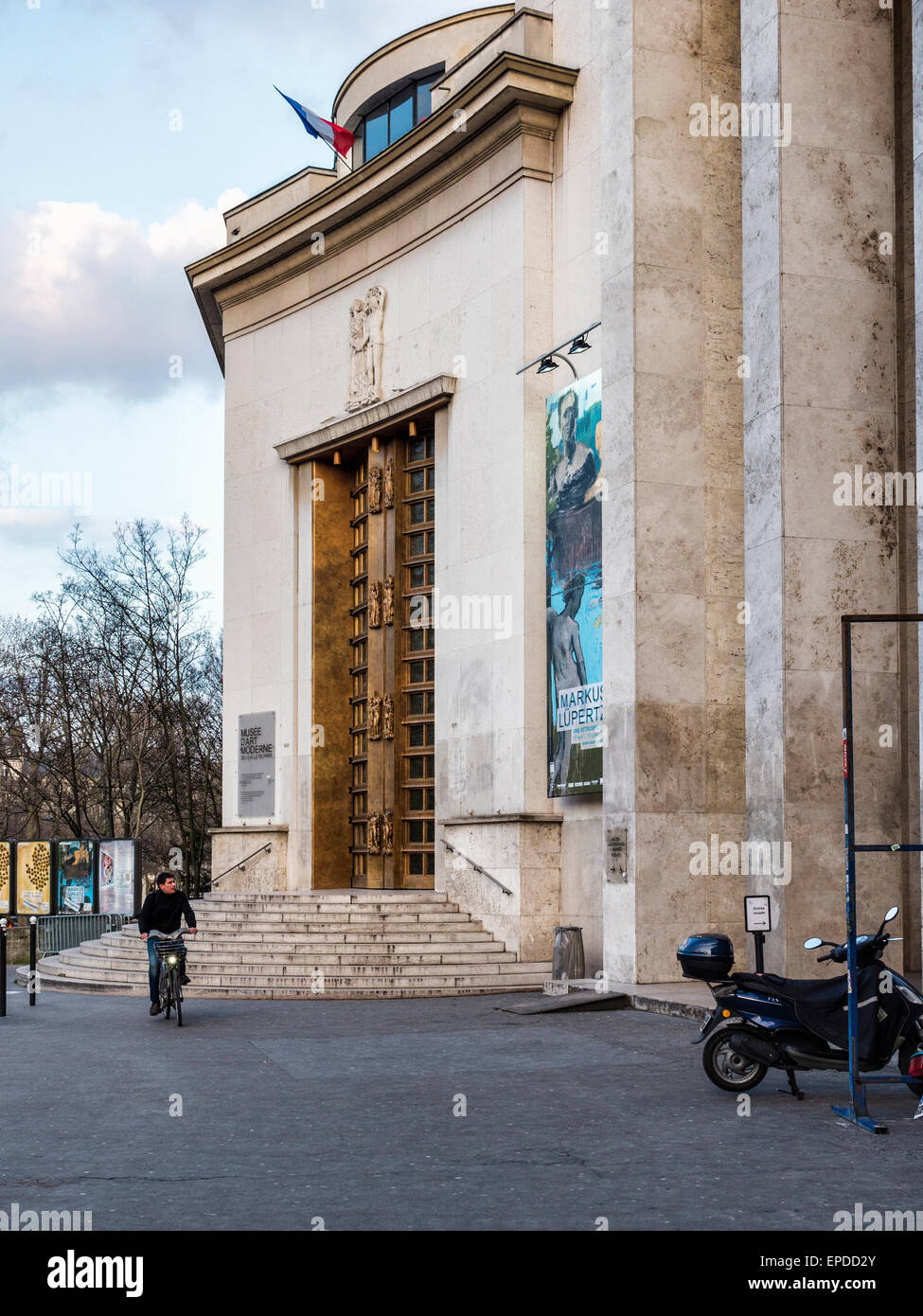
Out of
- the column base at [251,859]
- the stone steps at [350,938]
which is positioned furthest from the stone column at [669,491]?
the column base at [251,859]

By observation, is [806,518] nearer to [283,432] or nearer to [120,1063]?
[120,1063]

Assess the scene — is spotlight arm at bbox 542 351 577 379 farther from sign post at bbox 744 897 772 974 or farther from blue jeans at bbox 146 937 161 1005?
sign post at bbox 744 897 772 974

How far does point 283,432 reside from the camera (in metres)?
28.9

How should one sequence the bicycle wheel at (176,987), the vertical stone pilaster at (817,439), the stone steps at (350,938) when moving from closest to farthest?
the vertical stone pilaster at (817,439) → the bicycle wheel at (176,987) → the stone steps at (350,938)

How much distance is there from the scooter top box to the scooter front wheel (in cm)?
42

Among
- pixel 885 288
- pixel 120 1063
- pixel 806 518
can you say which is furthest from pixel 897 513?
pixel 120 1063

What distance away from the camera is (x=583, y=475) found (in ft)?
66.7

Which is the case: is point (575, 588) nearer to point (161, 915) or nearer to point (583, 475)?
point (583, 475)

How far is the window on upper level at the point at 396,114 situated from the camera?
2889 centimetres

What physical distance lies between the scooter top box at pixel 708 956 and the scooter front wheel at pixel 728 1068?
16.6 inches

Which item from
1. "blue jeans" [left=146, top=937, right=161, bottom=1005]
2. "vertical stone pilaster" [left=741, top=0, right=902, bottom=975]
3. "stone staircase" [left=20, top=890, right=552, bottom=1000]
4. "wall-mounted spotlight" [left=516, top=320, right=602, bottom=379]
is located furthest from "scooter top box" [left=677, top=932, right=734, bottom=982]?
"wall-mounted spotlight" [left=516, top=320, right=602, bottom=379]

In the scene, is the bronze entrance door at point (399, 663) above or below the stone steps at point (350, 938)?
above

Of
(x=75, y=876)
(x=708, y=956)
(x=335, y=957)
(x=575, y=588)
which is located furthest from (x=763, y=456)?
(x=75, y=876)

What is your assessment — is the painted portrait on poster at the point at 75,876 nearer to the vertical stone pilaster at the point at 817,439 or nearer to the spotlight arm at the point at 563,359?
the spotlight arm at the point at 563,359
